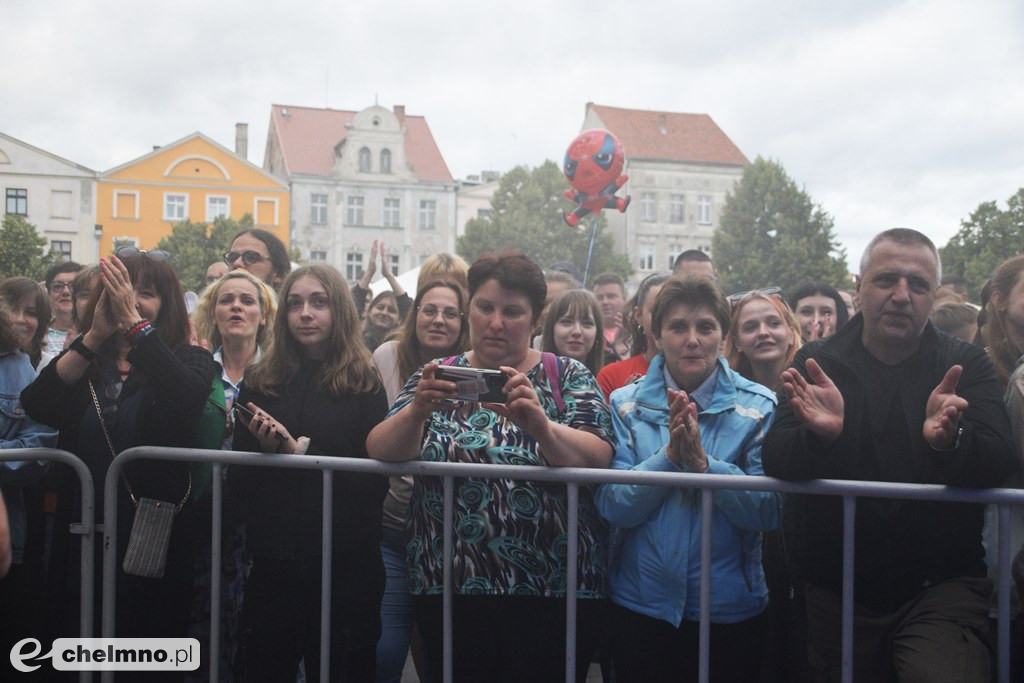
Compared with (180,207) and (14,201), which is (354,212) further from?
(14,201)

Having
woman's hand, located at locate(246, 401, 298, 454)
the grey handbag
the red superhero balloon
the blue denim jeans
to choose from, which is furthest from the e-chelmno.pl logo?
the red superhero balloon

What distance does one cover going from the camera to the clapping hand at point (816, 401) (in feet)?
9.40

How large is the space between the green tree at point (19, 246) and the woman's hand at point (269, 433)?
9.86 metres

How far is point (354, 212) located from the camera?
5491cm

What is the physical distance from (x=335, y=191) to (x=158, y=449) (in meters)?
52.4

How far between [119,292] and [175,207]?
4611 centimetres

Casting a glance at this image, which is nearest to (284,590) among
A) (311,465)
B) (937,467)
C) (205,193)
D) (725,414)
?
(311,465)

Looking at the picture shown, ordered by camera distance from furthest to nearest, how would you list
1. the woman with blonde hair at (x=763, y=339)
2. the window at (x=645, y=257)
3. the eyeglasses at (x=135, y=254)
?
the window at (x=645, y=257) → the woman with blonde hair at (x=763, y=339) → the eyeglasses at (x=135, y=254)

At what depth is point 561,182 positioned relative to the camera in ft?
185

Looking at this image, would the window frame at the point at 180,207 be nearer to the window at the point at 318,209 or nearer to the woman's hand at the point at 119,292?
the window at the point at 318,209

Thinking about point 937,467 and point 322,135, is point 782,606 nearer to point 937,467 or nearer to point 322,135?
point 937,467

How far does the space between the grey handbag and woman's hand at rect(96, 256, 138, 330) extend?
59 cm

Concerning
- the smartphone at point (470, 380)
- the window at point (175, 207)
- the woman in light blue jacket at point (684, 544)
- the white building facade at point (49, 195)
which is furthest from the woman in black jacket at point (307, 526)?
the window at point (175, 207)

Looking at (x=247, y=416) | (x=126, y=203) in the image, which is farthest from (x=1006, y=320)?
(x=126, y=203)
